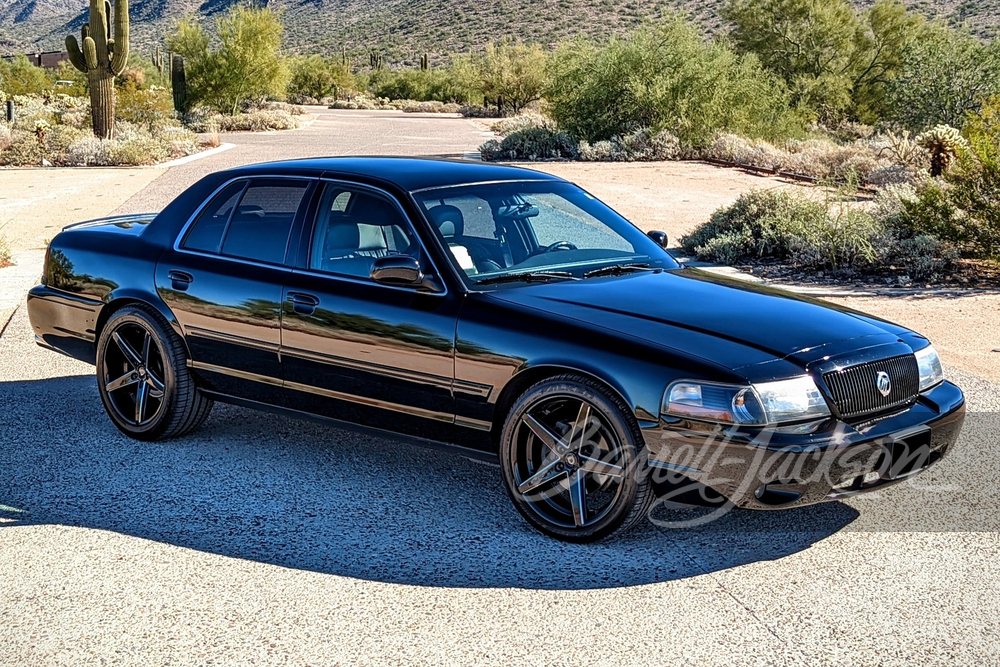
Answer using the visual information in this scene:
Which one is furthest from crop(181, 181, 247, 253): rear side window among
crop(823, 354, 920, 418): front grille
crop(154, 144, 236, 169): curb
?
crop(154, 144, 236, 169): curb

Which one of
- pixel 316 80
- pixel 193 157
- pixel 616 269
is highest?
pixel 316 80

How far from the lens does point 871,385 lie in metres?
4.94

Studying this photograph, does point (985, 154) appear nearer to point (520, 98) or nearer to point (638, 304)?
point (638, 304)

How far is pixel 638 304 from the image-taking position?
527cm

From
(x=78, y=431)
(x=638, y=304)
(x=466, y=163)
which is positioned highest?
(x=466, y=163)

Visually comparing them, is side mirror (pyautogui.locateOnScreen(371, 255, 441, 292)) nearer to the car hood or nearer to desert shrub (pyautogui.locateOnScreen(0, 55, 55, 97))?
the car hood

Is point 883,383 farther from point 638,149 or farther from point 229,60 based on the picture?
point 229,60

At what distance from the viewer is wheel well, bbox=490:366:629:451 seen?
5043mm

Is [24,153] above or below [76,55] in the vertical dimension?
below

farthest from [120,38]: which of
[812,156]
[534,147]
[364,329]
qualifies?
[364,329]

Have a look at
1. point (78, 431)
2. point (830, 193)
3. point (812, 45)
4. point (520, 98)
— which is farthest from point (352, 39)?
point (78, 431)

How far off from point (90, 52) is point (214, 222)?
26533mm

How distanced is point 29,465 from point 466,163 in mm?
2789

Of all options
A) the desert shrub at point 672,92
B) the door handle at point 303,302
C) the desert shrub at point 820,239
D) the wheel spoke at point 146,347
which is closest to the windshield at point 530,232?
the door handle at point 303,302
